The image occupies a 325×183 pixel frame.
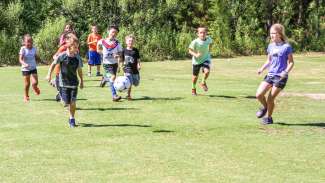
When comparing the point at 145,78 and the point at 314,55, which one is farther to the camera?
the point at 314,55

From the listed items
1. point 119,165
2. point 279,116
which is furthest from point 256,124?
point 119,165

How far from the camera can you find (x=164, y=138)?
35.1ft

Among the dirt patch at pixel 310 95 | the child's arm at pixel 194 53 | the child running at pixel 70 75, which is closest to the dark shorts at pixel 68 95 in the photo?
the child running at pixel 70 75

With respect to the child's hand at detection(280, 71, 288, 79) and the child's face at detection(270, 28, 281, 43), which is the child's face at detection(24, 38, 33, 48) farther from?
the child's hand at detection(280, 71, 288, 79)

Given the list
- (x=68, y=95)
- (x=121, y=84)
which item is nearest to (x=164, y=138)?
(x=68, y=95)

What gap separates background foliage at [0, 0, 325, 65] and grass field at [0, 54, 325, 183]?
1401 cm

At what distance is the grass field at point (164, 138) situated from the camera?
837 centimetres

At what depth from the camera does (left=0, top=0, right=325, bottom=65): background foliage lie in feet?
104

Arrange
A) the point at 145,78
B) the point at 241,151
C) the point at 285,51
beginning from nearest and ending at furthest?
the point at 241,151 < the point at 285,51 < the point at 145,78

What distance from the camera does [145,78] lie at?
22.1 meters

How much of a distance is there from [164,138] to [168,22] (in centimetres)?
2424

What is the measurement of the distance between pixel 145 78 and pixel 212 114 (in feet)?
29.3

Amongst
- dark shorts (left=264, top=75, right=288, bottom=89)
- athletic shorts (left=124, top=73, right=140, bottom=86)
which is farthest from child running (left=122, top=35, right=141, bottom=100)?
dark shorts (left=264, top=75, right=288, bottom=89)

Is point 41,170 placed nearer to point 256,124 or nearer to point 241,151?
point 241,151
